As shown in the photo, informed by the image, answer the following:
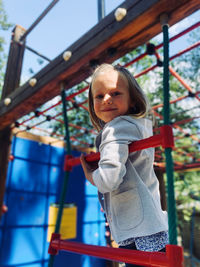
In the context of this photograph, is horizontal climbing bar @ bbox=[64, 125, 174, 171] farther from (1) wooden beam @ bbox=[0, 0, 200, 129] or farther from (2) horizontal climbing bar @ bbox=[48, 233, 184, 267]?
(1) wooden beam @ bbox=[0, 0, 200, 129]

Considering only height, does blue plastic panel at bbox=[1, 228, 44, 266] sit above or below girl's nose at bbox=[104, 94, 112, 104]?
below

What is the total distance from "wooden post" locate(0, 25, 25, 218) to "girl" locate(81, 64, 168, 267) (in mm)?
1586

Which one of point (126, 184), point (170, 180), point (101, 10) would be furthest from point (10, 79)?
point (170, 180)

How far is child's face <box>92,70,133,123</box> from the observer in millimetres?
839

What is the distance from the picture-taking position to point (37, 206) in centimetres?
315

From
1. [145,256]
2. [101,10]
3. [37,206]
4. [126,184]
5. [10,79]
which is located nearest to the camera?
[145,256]

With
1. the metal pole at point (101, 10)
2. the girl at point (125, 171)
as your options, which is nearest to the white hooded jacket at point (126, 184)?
the girl at point (125, 171)

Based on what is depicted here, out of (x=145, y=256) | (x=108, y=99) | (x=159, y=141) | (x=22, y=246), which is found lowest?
(x=22, y=246)

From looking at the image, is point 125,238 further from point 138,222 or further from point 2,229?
point 2,229

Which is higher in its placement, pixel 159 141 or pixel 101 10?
pixel 101 10

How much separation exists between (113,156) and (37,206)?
2.80 m

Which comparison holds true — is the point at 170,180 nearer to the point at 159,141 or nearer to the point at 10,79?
the point at 159,141

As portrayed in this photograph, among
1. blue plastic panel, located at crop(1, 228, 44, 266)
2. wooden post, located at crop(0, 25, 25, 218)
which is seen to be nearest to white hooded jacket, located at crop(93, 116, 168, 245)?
wooden post, located at crop(0, 25, 25, 218)

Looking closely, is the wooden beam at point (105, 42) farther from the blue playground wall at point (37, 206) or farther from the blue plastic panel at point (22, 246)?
the blue plastic panel at point (22, 246)
